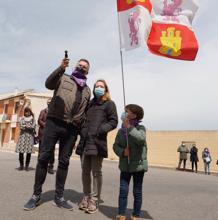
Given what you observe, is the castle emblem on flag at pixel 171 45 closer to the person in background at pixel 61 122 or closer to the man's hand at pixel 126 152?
the person in background at pixel 61 122

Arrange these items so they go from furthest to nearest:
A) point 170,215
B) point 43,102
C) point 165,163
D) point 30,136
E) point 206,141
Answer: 1. point 43,102
2. point 165,163
3. point 206,141
4. point 30,136
5. point 170,215

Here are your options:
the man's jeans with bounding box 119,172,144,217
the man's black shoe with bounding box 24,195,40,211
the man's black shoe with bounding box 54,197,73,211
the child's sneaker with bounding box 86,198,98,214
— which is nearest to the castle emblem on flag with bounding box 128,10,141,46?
the man's jeans with bounding box 119,172,144,217

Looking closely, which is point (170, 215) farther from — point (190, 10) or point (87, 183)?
point (190, 10)

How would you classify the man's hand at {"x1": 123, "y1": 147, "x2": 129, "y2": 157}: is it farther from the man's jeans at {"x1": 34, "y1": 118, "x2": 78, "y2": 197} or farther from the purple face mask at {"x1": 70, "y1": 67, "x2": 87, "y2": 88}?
the purple face mask at {"x1": 70, "y1": 67, "x2": 87, "y2": 88}

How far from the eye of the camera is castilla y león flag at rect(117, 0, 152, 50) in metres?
5.50

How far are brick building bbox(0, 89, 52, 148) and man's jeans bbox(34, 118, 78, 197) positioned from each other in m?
43.8

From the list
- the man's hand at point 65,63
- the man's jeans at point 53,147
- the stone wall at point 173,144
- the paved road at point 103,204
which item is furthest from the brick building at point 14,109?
the man's hand at point 65,63

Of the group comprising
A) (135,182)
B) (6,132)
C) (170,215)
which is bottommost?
(170,215)

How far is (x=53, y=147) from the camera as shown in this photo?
17.1 ft

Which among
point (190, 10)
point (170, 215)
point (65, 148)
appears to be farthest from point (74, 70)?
point (170, 215)

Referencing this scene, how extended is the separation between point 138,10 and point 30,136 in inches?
219

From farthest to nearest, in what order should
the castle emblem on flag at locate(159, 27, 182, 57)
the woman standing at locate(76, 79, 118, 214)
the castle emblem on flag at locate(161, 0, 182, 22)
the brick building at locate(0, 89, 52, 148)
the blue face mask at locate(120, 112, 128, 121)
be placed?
the brick building at locate(0, 89, 52, 148) < the castle emblem on flag at locate(161, 0, 182, 22) < the castle emblem on flag at locate(159, 27, 182, 57) < the woman standing at locate(76, 79, 118, 214) < the blue face mask at locate(120, 112, 128, 121)

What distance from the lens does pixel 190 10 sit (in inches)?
235

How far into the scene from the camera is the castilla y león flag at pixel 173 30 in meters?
5.64
